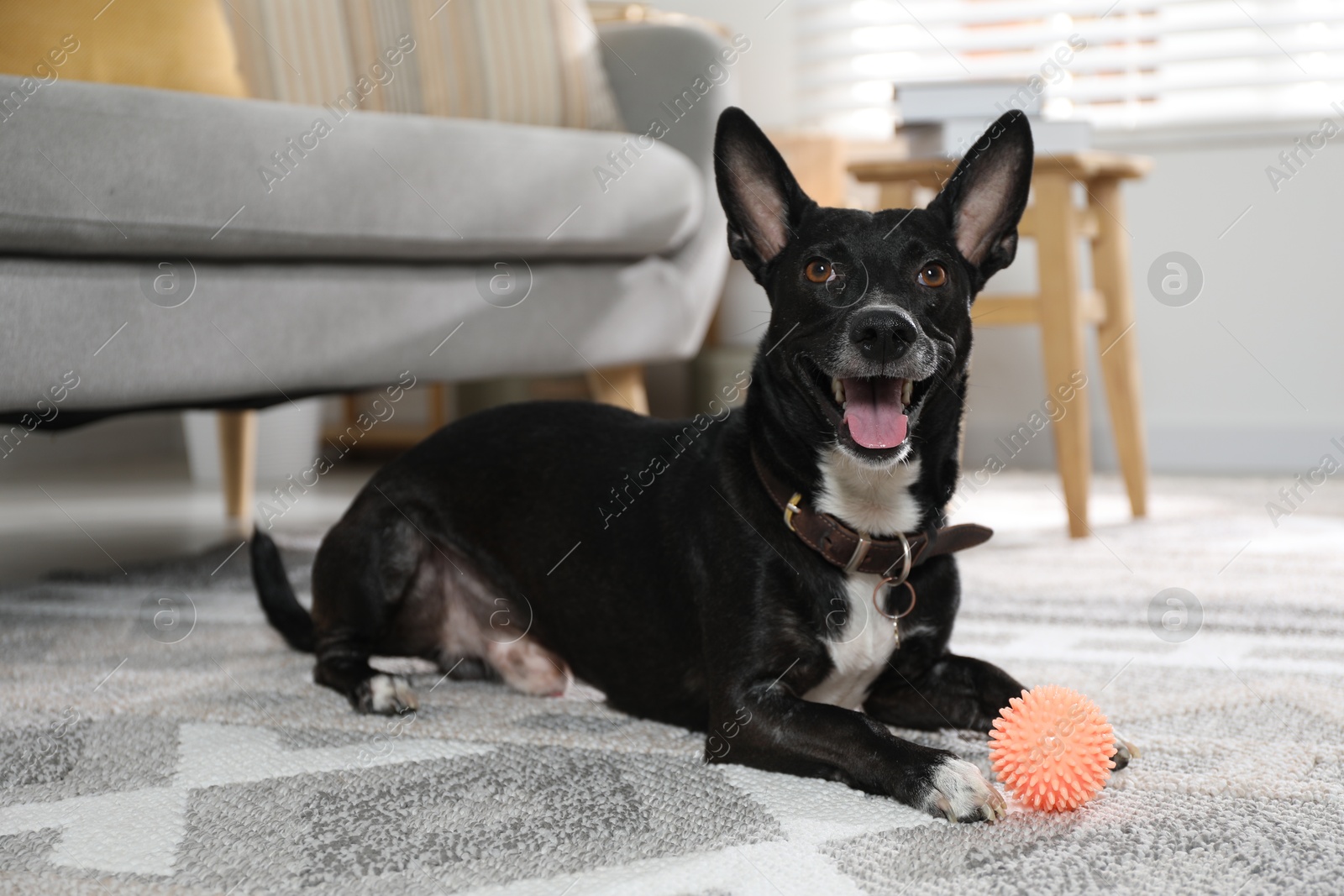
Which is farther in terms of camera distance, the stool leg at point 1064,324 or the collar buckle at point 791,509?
the stool leg at point 1064,324

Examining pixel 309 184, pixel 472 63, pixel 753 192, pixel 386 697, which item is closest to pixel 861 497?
pixel 753 192

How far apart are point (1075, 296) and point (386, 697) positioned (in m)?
1.84

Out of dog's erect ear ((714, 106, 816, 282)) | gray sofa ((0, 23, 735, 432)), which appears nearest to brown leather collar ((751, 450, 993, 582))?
dog's erect ear ((714, 106, 816, 282))

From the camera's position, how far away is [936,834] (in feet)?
3.38

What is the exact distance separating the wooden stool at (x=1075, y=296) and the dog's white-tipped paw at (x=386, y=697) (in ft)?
5.12

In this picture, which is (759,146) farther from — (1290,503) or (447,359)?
(1290,503)

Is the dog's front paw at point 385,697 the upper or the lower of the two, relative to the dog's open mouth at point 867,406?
lower

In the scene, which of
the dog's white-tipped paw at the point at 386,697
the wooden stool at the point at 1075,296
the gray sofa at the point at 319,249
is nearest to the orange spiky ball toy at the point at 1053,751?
the dog's white-tipped paw at the point at 386,697

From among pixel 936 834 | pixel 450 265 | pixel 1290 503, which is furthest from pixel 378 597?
pixel 1290 503

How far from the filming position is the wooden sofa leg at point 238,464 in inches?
119

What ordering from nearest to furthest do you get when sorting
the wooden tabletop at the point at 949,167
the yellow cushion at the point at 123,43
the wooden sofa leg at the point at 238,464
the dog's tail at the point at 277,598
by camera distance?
the dog's tail at the point at 277,598 → the yellow cushion at the point at 123,43 → the wooden tabletop at the point at 949,167 → the wooden sofa leg at the point at 238,464

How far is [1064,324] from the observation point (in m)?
2.65

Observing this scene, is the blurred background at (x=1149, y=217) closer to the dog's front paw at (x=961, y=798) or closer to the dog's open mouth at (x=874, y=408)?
the dog's open mouth at (x=874, y=408)

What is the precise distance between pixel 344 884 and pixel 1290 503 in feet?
9.00
